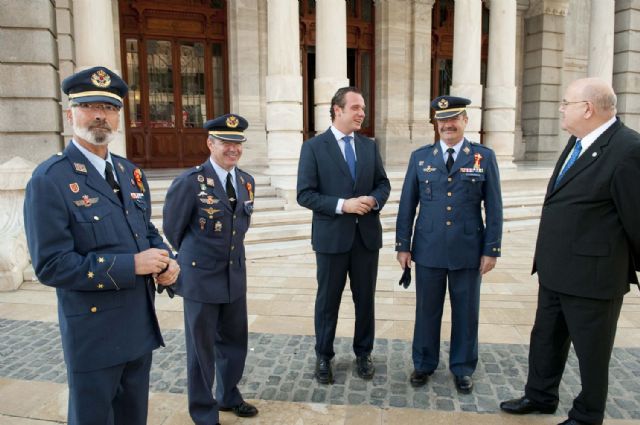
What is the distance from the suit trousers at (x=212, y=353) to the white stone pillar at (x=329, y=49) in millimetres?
6997

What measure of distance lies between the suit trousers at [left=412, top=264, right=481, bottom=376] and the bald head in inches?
51.3

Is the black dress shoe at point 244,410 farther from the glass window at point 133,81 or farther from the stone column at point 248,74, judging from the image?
the glass window at point 133,81

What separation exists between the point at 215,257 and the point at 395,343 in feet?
7.09

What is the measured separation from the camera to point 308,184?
154 inches

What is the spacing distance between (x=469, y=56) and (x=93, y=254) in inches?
411

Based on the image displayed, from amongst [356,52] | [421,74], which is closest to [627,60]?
[421,74]

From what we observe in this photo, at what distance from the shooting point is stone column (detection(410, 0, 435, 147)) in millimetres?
13859

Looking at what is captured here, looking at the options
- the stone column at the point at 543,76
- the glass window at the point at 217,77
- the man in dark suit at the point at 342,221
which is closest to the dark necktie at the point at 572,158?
the man in dark suit at the point at 342,221

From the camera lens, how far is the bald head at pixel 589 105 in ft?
9.80

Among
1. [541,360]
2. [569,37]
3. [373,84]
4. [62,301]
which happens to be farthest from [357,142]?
[569,37]

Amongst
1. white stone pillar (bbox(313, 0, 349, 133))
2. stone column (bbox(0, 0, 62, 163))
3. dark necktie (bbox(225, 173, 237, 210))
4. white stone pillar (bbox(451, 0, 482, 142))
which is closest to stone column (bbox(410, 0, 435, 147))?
white stone pillar (bbox(451, 0, 482, 142))

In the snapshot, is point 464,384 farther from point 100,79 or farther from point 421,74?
point 421,74

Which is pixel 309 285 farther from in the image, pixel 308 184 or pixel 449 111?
pixel 449 111

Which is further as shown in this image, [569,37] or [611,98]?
[569,37]
